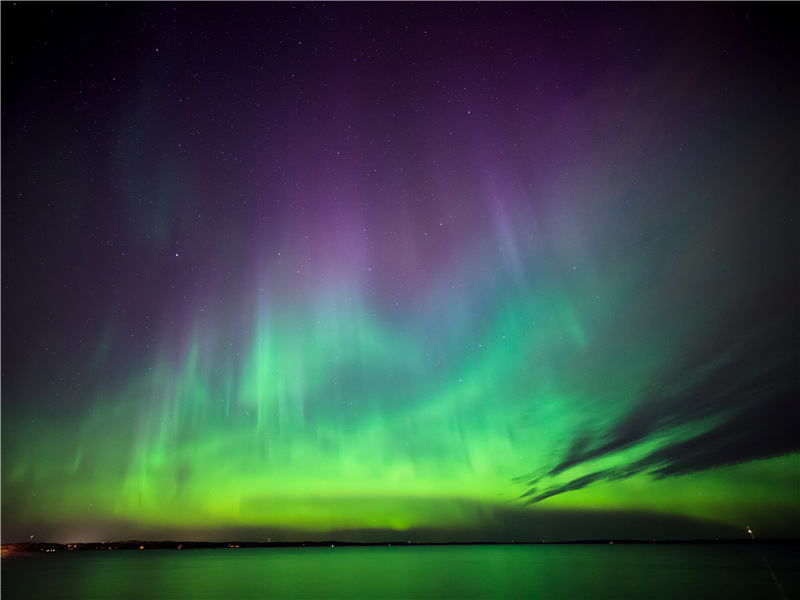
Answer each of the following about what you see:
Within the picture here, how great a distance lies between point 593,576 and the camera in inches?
1916

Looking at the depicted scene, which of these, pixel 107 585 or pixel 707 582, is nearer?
pixel 707 582

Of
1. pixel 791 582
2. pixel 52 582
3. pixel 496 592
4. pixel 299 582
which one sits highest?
pixel 52 582

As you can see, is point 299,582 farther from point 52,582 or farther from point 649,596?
point 649,596

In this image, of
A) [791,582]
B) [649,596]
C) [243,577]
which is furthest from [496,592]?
[243,577]

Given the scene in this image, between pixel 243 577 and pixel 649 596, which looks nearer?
pixel 649 596

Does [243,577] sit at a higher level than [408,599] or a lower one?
higher

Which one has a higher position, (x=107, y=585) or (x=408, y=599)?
(x=107, y=585)

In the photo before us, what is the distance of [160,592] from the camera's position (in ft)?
130

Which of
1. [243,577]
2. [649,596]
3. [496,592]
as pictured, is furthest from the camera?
[243,577]

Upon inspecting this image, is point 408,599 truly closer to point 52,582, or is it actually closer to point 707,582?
point 707,582

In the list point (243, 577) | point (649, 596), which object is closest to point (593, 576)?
point (649, 596)

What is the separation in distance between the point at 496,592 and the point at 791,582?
25897 millimetres

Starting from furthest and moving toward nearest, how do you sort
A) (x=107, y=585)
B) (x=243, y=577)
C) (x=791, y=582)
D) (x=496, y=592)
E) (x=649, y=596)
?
(x=243, y=577) < (x=107, y=585) < (x=791, y=582) < (x=496, y=592) < (x=649, y=596)

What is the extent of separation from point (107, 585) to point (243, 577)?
46.4 ft
